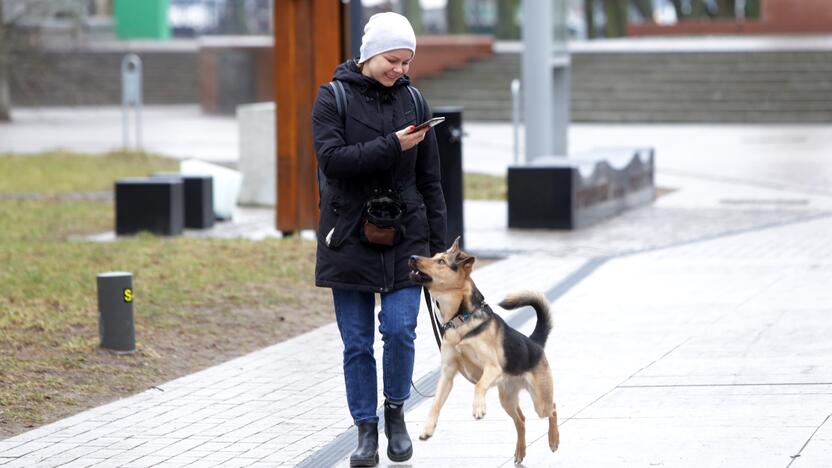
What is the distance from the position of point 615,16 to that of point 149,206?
148ft

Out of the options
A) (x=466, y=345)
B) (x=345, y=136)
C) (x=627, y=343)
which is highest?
(x=345, y=136)

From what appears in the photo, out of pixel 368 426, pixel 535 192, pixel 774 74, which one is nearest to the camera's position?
pixel 368 426

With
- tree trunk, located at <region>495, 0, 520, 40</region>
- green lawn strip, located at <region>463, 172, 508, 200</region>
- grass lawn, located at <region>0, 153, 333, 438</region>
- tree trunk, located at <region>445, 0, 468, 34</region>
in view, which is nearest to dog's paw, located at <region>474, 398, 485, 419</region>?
grass lawn, located at <region>0, 153, 333, 438</region>

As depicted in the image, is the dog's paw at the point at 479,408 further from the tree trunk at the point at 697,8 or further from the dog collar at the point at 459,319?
the tree trunk at the point at 697,8

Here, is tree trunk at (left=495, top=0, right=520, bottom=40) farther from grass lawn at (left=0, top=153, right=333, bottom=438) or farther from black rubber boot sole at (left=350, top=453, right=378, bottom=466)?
black rubber boot sole at (left=350, top=453, right=378, bottom=466)

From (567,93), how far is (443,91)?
55.0 ft

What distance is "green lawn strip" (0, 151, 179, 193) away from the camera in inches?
787

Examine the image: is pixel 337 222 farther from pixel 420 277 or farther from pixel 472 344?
pixel 472 344

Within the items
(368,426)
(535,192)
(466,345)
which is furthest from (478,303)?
(535,192)

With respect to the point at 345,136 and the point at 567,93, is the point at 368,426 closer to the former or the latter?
the point at 345,136

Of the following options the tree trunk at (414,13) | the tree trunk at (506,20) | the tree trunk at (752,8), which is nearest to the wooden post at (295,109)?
the tree trunk at (414,13)

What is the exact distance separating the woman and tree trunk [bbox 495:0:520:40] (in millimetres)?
50640

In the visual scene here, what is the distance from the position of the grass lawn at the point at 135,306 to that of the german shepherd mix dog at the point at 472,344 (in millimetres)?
2468

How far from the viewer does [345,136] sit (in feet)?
19.6
